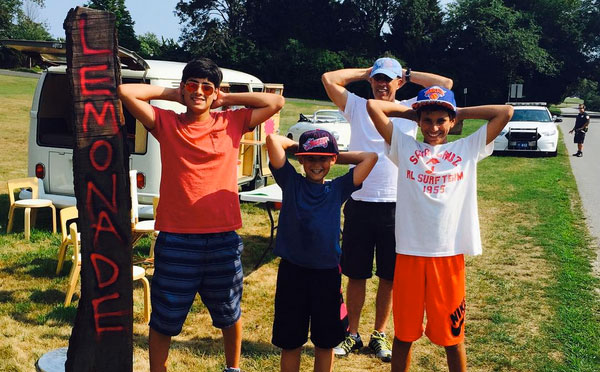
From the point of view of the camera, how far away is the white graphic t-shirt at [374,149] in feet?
12.4

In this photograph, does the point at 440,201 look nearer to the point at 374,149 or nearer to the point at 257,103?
the point at 374,149

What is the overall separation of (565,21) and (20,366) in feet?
202

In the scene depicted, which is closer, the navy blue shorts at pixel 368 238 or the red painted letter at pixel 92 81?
the red painted letter at pixel 92 81

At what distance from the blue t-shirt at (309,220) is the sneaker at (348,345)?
1141 mm

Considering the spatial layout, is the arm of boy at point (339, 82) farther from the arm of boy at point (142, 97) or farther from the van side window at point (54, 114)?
the van side window at point (54, 114)

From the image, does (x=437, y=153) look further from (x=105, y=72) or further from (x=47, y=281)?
(x=47, y=281)

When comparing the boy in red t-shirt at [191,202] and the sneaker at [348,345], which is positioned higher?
the boy in red t-shirt at [191,202]

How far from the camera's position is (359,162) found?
330cm

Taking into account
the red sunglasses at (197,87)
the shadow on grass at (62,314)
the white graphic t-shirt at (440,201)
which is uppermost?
the red sunglasses at (197,87)

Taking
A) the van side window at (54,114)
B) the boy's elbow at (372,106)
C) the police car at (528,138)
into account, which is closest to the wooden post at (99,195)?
the boy's elbow at (372,106)

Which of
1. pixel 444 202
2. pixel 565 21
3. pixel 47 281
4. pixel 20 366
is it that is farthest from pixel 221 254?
pixel 565 21

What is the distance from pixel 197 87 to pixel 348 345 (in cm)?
218

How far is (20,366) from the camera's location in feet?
12.3

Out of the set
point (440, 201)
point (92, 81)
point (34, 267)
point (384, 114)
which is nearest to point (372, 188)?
point (384, 114)
